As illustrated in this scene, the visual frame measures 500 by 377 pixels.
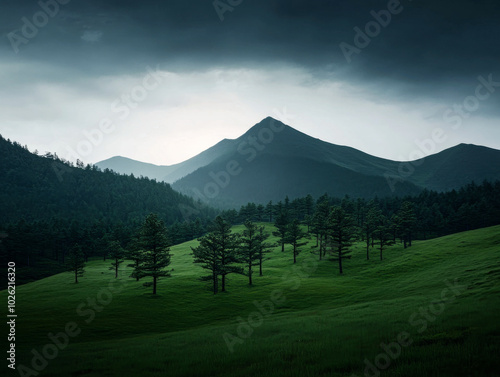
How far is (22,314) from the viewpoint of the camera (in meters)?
39.6

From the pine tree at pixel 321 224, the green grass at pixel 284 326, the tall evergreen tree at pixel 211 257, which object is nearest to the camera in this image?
the green grass at pixel 284 326

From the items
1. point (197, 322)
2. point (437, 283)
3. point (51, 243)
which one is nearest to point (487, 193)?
point (437, 283)

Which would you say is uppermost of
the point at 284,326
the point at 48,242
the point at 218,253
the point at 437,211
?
the point at 437,211

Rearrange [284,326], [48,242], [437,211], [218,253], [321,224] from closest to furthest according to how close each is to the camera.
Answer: [284,326]
[218,253]
[321,224]
[437,211]
[48,242]

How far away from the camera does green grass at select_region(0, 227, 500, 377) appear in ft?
42.8

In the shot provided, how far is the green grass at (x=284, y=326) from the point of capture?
13031mm

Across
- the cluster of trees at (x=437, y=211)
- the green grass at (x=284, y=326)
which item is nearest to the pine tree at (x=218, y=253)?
the green grass at (x=284, y=326)

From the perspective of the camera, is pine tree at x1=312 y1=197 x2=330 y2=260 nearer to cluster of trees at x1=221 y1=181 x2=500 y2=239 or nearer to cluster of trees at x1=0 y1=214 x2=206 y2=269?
cluster of trees at x1=221 y1=181 x2=500 y2=239

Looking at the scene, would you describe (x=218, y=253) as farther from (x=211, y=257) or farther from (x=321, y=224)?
(x=321, y=224)

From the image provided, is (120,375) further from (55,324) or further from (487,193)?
(487,193)

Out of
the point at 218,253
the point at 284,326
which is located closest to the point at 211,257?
the point at 218,253

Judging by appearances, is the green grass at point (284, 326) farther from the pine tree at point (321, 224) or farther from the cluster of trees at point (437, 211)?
the cluster of trees at point (437, 211)

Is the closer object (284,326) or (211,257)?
(284,326)

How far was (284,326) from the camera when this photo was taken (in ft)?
82.3
